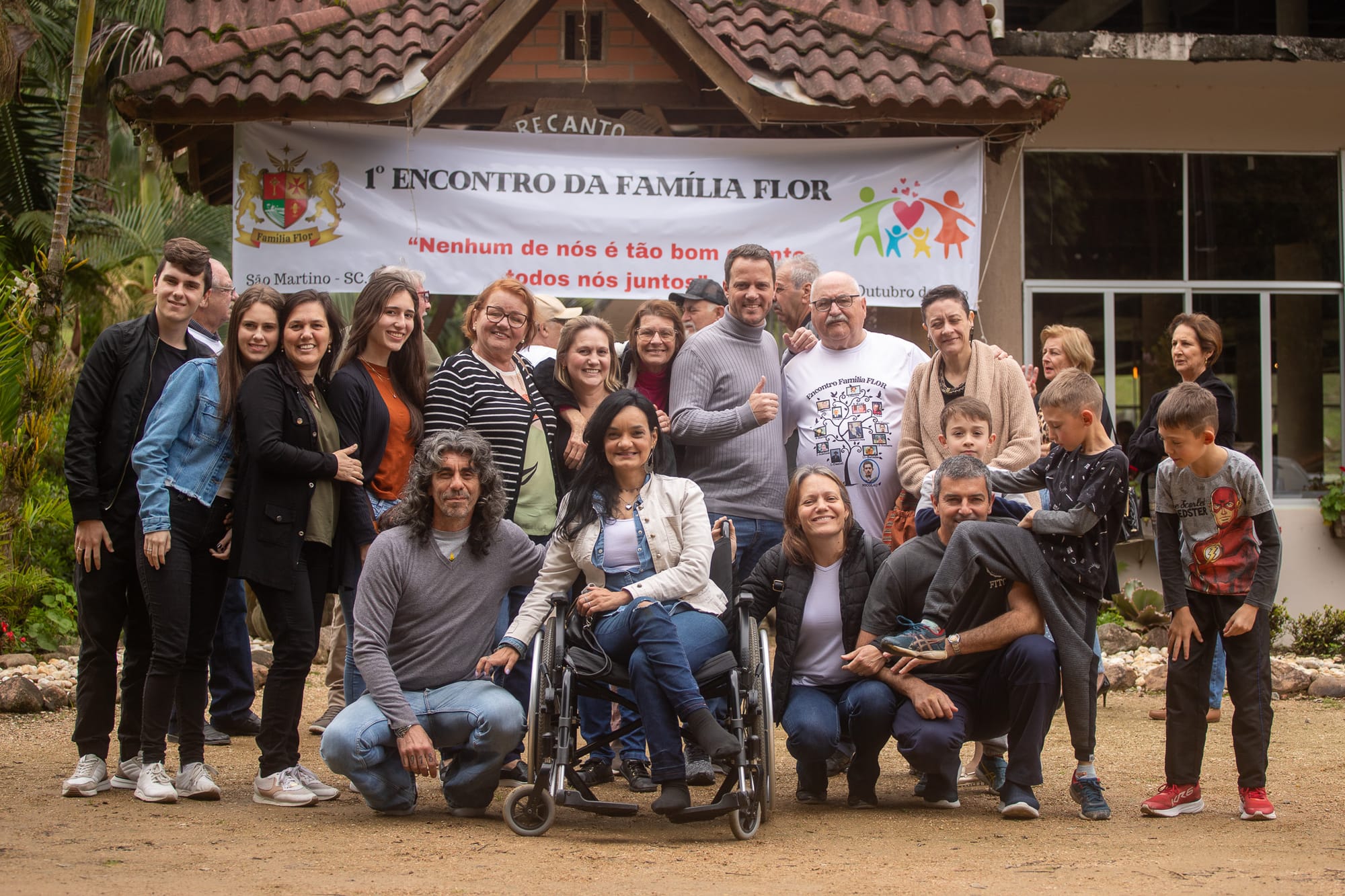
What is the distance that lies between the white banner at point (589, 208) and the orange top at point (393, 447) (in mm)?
2492

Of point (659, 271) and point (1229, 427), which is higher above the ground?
point (659, 271)

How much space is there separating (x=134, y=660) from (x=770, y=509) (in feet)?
8.27

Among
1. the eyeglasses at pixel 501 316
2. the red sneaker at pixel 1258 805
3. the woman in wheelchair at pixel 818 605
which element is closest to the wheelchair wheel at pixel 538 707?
the woman in wheelchair at pixel 818 605

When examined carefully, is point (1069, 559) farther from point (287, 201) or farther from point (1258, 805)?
point (287, 201)

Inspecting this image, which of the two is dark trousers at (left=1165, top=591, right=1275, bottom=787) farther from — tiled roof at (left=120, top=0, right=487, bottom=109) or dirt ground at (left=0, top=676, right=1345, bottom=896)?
tiled roof at (left=120, top=0, right=487, bottom=109)

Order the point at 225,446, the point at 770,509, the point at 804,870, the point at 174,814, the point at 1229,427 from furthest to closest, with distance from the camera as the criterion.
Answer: the point at 1229,427, the point at 770,509, the point at 225,446, the point at 174,814, the point at 804,870

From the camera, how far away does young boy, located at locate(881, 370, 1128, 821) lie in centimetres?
487

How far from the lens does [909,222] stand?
8.09 metres

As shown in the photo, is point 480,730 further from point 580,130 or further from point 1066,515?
point 580,130

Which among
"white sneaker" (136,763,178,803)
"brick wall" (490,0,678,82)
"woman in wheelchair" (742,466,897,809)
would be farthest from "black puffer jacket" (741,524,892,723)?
"brick wall" (490,0,678,82)

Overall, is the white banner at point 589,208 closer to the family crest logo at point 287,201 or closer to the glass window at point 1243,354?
the family crest logo at point 287,201

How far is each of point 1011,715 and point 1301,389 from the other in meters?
6.12

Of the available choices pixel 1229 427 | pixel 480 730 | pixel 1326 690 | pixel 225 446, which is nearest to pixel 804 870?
pixel 480 730

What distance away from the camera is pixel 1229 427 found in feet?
22.5
